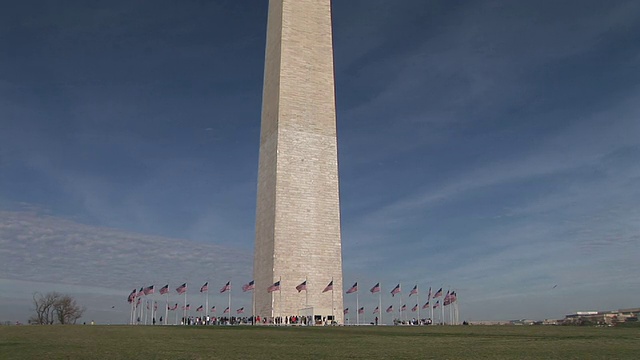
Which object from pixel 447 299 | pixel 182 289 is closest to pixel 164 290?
pixel 182 289

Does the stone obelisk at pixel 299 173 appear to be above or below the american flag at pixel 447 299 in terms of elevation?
above

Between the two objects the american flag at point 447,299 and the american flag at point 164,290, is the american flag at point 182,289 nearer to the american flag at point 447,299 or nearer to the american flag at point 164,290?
the american flag at point 164,290

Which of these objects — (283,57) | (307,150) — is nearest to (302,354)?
(307,150)

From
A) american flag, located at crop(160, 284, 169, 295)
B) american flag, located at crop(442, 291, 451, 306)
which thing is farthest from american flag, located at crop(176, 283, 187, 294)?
american flag, located at crop(442, 291, 451, 306)

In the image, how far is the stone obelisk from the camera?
138ft

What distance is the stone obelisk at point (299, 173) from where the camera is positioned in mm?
41938

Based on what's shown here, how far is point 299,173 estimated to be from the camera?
43.7 metres

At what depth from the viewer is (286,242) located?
4188cm

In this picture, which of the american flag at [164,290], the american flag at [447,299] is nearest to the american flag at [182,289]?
the american flag at [164,290]

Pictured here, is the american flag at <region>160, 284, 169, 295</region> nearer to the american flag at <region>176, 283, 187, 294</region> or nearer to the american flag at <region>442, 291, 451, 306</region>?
the american flag at <region>176, 283, 187, 294</region>

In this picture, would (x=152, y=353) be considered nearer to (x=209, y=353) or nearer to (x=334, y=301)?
(x=209, y=353)

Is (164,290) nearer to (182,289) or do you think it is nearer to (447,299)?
(182,289)

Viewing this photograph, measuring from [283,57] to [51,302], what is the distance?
40106 millimetres

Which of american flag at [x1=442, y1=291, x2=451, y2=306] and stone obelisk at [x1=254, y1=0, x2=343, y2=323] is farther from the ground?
stone obelisk at [x1=254, y1=0, x2=343, y2=323]
